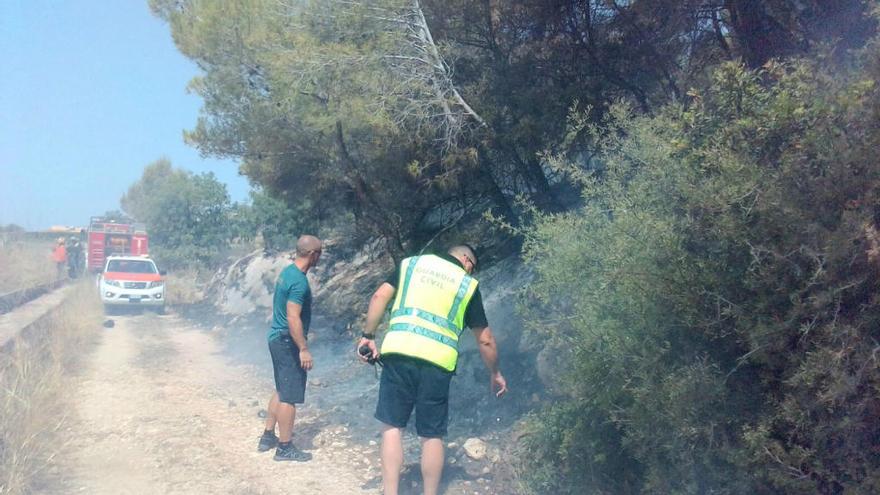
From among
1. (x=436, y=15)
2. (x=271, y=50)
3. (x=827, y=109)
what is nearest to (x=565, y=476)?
(x=827, y=109)

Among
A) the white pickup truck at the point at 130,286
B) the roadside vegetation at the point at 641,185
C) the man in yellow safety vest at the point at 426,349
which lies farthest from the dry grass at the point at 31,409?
the white pickup truck at the point at 130,286

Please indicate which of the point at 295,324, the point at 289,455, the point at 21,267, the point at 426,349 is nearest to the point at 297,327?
the point at 295,324

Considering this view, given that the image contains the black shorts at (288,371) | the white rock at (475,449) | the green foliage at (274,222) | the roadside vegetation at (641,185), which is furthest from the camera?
the green foliage at (274,222)

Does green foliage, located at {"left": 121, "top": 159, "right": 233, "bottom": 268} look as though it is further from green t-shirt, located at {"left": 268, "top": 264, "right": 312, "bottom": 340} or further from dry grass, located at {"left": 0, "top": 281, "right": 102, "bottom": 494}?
green t-shirt, located at {"left": 268, "top": 264, "right": 312, "bottom": 340}

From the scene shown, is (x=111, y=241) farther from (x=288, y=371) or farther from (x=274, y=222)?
(x=288, y=371)

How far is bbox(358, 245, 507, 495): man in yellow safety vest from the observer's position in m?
4.89

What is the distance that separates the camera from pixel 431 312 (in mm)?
4891

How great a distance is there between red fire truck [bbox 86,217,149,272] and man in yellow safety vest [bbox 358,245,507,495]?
30666 millimetres

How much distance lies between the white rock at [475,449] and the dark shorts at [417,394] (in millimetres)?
1343

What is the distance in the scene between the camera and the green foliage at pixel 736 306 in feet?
11.5

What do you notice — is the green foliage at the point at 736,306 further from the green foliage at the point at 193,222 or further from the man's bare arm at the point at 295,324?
the green foliage at the point at 193,222

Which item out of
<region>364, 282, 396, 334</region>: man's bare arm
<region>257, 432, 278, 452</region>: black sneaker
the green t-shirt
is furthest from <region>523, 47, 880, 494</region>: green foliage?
<region>257, 432, 278, 452</region>: black sneaker

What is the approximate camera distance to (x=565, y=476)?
16.8ft

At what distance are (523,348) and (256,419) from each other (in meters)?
2.85
